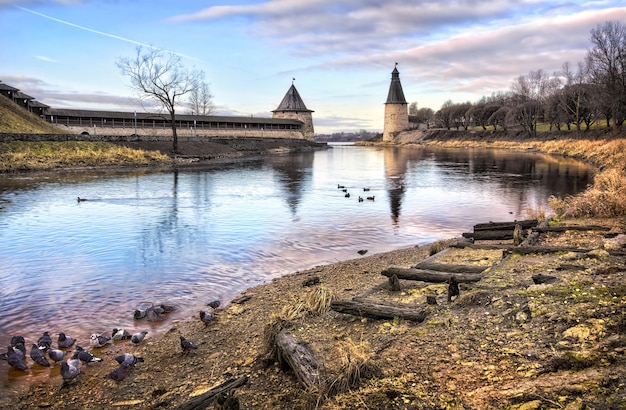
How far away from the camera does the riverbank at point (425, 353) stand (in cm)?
357

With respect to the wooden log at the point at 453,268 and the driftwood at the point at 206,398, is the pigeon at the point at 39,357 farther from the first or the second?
the wooden log at the point at 453,268

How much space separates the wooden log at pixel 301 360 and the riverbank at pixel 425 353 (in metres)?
0.09

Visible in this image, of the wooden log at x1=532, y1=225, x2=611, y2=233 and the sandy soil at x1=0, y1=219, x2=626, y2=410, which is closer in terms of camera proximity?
the sandy soil at x1=0, y1=219, x2=626, y2=410

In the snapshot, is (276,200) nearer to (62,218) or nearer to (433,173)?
(62,218)

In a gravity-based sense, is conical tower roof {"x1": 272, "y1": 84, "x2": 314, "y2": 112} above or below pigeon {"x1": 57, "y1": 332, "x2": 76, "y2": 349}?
above

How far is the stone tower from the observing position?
277 feet

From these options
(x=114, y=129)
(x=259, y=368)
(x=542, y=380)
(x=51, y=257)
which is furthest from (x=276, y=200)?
(x=114, y=129)

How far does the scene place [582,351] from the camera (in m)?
3.86

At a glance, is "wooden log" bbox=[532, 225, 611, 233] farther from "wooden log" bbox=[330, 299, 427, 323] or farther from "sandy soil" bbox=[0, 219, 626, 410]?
"wooden log" bbox=[330, 299, 427, 323]

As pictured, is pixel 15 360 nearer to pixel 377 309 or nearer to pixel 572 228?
pixel 377 309

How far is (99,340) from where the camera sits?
579cm

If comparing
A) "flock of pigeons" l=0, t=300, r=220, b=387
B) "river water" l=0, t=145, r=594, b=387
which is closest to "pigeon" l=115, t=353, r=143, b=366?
"flock of pigeons" l=0, t=300, r=220, b=387

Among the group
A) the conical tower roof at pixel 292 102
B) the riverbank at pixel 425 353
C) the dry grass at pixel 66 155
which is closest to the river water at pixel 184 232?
the riverbank at pixel 425 353

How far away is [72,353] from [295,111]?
8209 cm
